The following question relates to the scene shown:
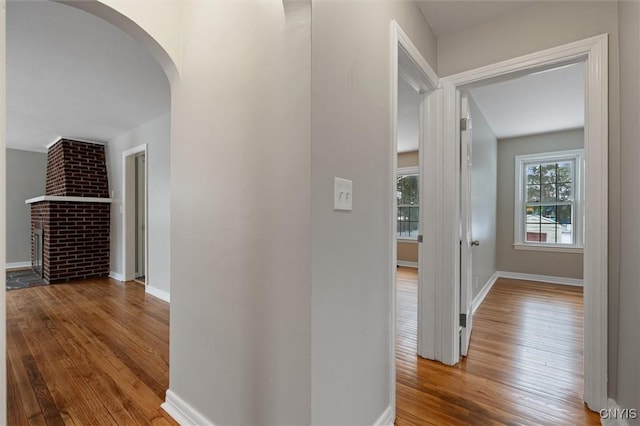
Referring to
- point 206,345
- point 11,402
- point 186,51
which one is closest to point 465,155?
point 186,51

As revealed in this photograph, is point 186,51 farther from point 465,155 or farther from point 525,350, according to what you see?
point 525,350

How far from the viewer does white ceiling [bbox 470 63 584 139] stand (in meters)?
2.98

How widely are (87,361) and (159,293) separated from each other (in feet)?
5.89

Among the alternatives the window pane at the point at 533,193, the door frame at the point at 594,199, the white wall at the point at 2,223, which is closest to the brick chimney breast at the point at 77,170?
the white wall at the point at 2,223

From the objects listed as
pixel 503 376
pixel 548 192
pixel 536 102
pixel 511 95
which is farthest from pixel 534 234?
pixel 503 376

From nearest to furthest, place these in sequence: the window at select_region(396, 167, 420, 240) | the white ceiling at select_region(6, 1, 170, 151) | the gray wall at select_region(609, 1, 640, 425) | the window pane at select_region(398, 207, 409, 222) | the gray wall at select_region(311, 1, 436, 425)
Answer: the gray wall at select_region(311, 1, 436, 425) → the gray wall at select_region(609, 1, 640, 425) → the white ceiling at select_region(6, 1, 170, 151) → the window at select_region(396, 167, 420, 240) → the window pane at select_region(398, 207, 409, 222)

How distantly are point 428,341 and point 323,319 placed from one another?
5.03ft

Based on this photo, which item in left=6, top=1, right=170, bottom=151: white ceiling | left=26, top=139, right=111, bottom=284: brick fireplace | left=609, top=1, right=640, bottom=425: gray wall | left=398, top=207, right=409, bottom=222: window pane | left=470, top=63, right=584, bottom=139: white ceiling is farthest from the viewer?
left=398, top=207, right=409, bottom=222: window pane

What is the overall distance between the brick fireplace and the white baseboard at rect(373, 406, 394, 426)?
225 inches

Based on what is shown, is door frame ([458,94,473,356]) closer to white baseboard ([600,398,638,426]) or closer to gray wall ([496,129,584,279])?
white baseboard ([600,398,638,426])

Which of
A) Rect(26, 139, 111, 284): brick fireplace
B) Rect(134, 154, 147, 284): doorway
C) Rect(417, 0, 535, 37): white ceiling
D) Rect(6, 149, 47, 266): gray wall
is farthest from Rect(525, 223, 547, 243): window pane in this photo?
Rect(6, 149, 47, 266): gray wall

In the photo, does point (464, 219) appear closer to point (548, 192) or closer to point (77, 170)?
point (548, 192)

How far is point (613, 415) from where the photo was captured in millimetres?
1587

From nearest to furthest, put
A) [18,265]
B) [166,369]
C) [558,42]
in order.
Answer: [558,42] < [166,369] < [18,265]
